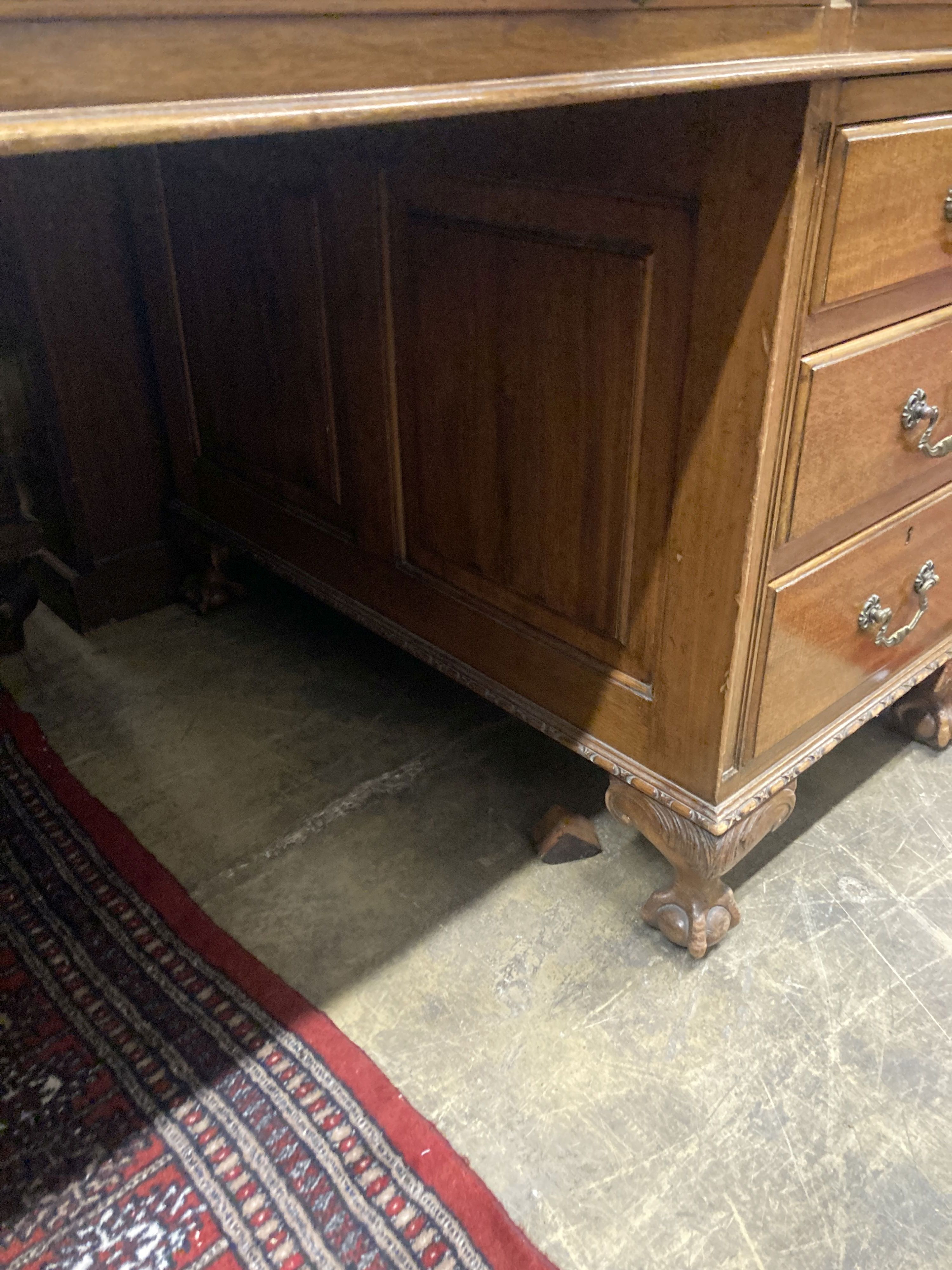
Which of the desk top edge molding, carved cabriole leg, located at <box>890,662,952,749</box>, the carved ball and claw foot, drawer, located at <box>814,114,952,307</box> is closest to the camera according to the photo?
the desk top edge molding

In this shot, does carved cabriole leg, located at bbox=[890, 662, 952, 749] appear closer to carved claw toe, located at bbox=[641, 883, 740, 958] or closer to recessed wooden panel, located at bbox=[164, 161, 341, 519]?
carved claw toe, located at bbox=[641, 883, 740, 958]

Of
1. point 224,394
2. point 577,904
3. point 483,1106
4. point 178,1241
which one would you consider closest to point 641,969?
point 577,904

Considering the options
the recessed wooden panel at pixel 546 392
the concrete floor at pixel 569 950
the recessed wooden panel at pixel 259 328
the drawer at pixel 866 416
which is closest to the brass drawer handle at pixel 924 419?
the drawer at pixel 866 416

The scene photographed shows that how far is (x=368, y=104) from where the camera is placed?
19.5 inches

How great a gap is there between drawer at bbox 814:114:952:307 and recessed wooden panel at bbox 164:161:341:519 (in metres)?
0.57

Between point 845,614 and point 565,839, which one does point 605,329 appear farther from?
point 565,839

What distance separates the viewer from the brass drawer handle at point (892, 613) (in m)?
1.00

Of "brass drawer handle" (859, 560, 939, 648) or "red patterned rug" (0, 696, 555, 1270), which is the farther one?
"brass drawer handle" (859, 560, 939, 648)

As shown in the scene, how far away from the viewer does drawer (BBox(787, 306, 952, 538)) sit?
82cm

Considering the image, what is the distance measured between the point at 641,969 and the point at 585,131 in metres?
0.78

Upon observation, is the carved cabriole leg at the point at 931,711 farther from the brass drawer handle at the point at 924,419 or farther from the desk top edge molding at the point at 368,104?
the desk top edge molding at the point at 368,104

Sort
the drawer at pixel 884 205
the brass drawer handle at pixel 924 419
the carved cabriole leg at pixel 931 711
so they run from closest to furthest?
the drawer at pixel 884 205, the brass drawer handle at pixel 924 419, the carved cabriole leg at pixel 931 711

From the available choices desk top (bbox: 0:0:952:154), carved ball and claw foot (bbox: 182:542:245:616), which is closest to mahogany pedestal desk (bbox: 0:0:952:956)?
desk top (bbox: 0:0:952:154)

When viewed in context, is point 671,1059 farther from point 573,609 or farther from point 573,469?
point 573,469
